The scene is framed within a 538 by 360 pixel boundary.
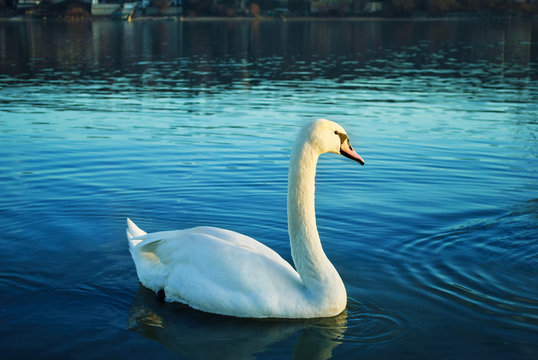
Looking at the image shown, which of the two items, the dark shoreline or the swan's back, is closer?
the swan's back

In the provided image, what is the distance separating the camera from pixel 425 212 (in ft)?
32.3

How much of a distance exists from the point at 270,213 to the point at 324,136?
370cm

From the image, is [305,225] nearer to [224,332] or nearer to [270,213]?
[224,332]

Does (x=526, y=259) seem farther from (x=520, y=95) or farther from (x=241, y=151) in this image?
(x=520, y=95)

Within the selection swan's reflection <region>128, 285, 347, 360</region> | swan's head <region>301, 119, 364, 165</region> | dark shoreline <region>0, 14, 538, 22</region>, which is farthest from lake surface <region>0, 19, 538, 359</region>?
dark shoreline <region>0, 14, 538, 22</region>

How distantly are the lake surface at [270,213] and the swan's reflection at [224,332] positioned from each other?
18 mm

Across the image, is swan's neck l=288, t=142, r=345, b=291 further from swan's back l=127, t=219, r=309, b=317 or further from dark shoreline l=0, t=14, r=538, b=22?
dark shoreline l=0, t=14, r=538, b=22

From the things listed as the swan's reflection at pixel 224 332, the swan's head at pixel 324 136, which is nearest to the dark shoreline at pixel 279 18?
the swan's head at pixel 324 136

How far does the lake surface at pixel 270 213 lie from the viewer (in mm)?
6094

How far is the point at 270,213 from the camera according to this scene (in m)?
9.77

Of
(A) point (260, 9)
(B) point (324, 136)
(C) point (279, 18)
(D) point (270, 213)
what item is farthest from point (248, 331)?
(A) point (260, 9)

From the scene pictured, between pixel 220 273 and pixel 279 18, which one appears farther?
pixel 279 18

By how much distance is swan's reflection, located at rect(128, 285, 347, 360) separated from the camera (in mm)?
5852

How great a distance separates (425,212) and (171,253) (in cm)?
444
